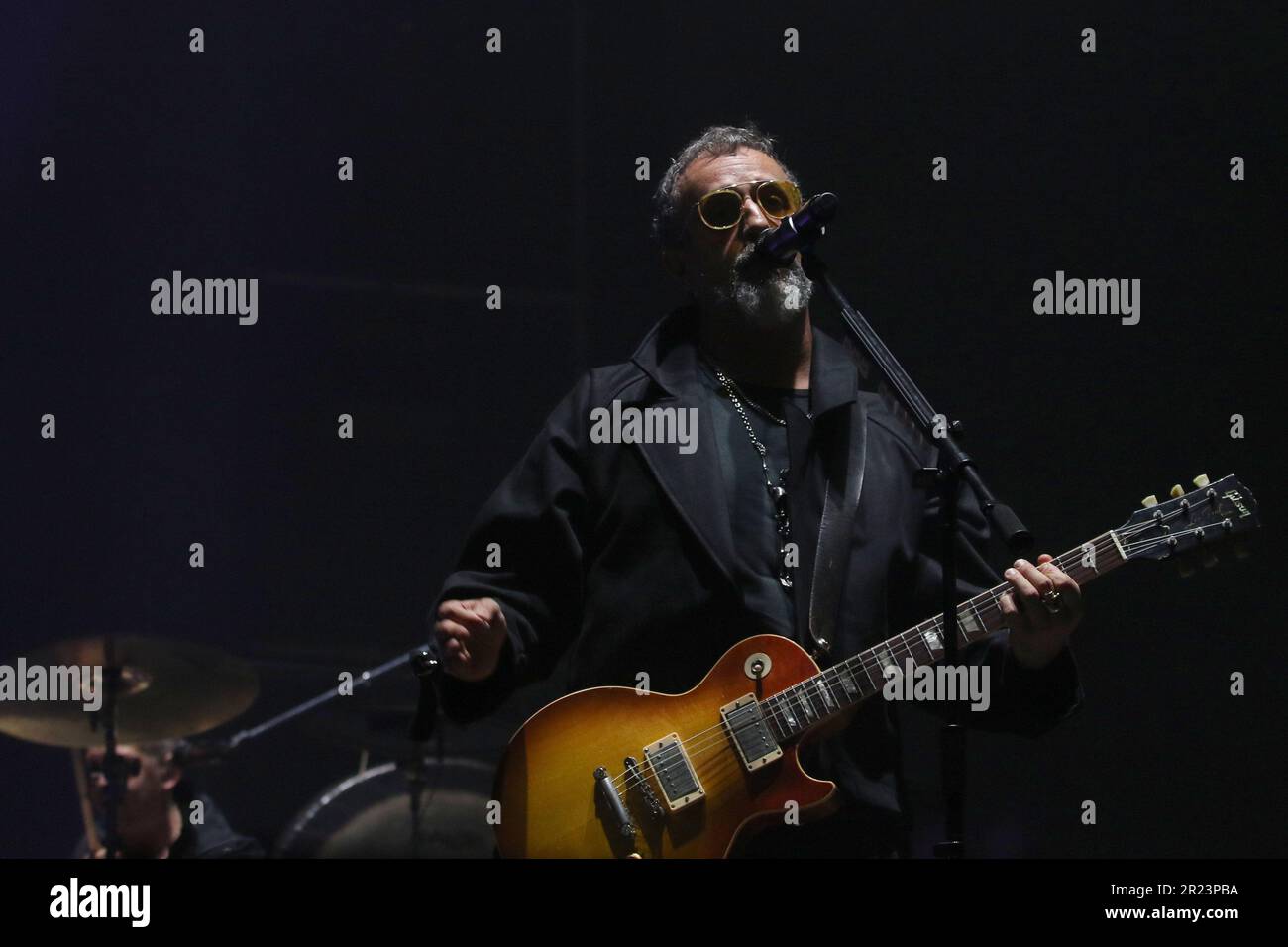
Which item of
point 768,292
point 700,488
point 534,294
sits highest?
point 534,294

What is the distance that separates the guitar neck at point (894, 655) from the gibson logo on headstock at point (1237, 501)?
0.22 meters

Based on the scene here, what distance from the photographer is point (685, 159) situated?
362cm

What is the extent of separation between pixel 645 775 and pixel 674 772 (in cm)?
5

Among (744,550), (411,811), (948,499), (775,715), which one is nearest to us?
(948,499)

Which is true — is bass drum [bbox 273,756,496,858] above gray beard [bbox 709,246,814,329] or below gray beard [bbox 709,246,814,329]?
below

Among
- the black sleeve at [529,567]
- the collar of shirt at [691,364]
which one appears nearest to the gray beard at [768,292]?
the collar of shirt at [691,364]

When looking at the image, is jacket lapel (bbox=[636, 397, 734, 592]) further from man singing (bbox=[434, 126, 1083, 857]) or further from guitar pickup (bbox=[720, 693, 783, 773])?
guitar pickup (bbox=[720, 693, 783, 773])

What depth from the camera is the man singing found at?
3102 millimetres

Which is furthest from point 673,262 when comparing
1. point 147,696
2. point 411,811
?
point 411,811

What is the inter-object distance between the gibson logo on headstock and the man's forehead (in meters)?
1.08

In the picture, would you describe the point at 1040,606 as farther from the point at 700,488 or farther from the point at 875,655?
the point at 700,488

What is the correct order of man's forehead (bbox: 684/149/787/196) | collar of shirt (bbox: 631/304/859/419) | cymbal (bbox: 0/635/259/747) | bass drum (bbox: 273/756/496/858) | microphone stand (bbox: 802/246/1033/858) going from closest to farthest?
microphone stand (bbox: 802/246/1033/858) < collar of shirt (bbox: 631/304/859/419) < man's forehead (bbox: 684/149/787/196) < cymbal (bbox: 0/635/259/747) < bass drum (bbox: 273/756/496/858)

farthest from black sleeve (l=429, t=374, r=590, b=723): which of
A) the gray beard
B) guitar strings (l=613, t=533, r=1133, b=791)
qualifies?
the gray beard
